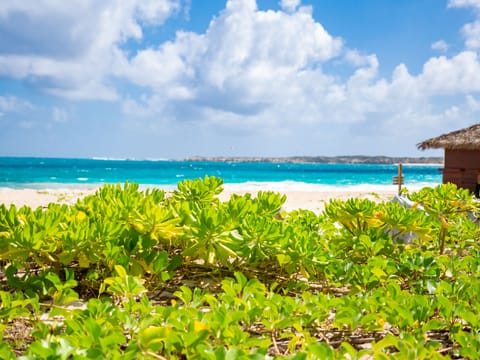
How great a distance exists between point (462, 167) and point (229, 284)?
43.5 ft

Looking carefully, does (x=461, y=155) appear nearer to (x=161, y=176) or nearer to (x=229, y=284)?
(x=229, y=284)

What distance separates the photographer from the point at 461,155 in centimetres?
1280

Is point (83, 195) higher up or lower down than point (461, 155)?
lower down

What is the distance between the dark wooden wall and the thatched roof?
1.39ft

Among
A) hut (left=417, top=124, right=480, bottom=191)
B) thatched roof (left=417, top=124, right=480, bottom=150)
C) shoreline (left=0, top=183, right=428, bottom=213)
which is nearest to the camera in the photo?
shoreline (left=0, top=183, right=428, bottom=213)

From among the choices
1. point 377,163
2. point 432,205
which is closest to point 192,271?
point 432,205

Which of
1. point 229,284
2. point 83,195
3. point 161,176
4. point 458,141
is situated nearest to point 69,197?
point 83,195

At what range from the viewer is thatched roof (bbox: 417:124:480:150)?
12078 millimetres

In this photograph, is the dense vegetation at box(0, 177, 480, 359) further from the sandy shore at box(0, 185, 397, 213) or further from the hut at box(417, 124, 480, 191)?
the hut at box(417, 124, 480, 191)

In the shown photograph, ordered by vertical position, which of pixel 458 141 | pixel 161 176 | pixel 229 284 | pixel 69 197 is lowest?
pixel 161 176

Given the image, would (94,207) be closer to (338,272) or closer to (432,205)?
(338,272)

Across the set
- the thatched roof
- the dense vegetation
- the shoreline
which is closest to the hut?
the thatched roof

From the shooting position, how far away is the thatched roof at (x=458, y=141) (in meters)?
12.1

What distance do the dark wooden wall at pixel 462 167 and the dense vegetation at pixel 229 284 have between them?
10.9 metres
